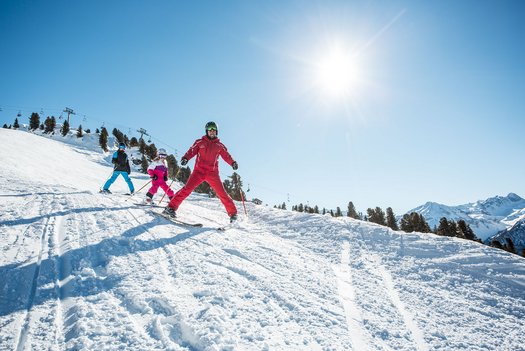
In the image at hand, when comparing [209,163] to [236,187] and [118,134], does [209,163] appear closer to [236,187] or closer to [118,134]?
[236,187]

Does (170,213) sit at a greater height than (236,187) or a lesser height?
lesser

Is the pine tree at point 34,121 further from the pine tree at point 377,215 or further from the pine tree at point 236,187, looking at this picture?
the pine tree at point 377,215

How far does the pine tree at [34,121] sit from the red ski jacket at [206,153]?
6007cm

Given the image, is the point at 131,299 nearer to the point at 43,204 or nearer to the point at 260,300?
the point at 260,300

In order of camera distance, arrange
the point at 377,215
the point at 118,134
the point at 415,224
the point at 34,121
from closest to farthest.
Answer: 1. the point at 415,224
2. the point at 377,215
3. the point at 34,121
4. the point at 118,134

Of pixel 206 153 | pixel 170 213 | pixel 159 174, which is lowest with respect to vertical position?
pixel 170 213

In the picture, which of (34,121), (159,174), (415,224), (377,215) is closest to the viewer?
(159,174)

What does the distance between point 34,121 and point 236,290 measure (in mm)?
65111

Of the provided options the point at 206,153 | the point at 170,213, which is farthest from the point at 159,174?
the point at 170,213

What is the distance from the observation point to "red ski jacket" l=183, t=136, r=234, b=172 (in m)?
6.81

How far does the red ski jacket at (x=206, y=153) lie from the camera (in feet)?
22.4

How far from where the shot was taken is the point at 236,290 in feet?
9.12

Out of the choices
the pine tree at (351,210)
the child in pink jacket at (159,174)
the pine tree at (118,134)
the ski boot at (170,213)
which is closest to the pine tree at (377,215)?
the pine tree at (351,210)

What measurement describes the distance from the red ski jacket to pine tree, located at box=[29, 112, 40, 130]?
60073 millimetres
